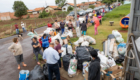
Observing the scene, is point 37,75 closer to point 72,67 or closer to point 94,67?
point 72,67

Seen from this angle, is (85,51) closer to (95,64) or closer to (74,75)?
(74,75)

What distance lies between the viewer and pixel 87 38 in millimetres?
6930

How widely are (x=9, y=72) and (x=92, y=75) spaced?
13.7ft

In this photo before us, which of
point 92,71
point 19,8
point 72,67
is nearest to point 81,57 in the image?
point 72,67

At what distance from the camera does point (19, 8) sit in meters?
38.9

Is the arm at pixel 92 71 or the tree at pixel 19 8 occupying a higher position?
the tree at pixel 19 8

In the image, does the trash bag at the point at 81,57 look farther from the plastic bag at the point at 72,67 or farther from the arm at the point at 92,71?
the arm at the point at 92,71

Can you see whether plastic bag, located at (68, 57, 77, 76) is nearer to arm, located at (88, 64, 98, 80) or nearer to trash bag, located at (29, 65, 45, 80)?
trash bag, located at (29, 65, 45, 80)

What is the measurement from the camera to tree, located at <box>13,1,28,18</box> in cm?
3847

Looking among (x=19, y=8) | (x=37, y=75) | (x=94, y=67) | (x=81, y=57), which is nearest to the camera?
(x=94, y=67)

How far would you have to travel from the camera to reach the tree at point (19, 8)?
3847cm

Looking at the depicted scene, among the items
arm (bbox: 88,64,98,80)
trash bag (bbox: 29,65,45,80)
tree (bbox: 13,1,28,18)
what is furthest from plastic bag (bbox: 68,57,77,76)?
tree (bbox: 13,1,28,18)

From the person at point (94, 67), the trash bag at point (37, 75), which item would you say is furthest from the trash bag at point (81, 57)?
the trash bag at point (37, 75)

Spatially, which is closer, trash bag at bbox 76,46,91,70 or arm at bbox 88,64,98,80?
arm at bbox 88,64,98,80
